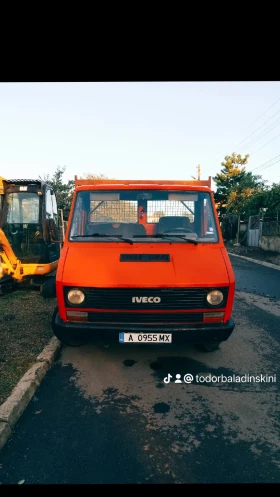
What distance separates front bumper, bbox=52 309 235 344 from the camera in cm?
387

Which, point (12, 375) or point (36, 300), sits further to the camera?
point (36, 300)

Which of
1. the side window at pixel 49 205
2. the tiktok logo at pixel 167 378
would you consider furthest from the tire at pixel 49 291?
the tiktok logo at pixel 167 378

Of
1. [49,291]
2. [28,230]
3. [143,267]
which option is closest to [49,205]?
[28,230]

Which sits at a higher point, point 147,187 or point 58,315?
point 147,187

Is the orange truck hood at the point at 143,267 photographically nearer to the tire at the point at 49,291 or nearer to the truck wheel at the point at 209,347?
the truck wheel at the point at 209,347

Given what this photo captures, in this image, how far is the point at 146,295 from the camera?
152 inches

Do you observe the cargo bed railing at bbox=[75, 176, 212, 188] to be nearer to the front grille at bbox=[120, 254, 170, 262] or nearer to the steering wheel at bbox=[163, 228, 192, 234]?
the steering wheel at bbox=[163, 228, 192, 234]

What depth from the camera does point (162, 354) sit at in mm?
4711

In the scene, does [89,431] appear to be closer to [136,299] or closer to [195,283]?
[136,299]

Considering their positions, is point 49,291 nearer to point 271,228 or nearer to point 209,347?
point 209,347

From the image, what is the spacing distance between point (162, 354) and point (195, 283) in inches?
55.8

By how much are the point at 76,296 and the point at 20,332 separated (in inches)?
78.9

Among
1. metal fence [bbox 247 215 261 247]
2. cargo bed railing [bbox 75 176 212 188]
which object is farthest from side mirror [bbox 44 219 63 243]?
metal fence [bbox 247 215 261 247]
